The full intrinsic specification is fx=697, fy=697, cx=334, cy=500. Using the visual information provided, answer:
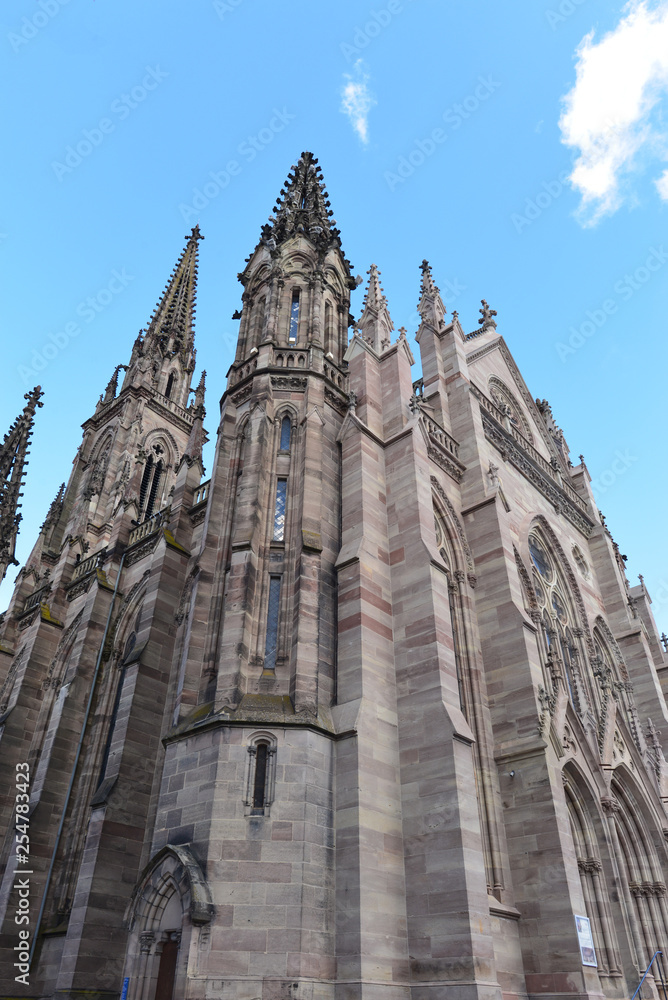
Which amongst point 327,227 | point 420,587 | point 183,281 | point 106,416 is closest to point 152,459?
point 106,416

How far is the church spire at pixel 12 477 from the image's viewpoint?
2231cm

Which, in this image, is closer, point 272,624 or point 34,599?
point 272,624

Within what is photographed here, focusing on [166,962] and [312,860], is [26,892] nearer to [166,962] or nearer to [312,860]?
[166,962]

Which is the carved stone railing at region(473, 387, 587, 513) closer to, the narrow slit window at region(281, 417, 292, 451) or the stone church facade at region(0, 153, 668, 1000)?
the stone church facade at region(0, 153, 668, 1000)

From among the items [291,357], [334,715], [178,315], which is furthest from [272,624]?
[178,315]

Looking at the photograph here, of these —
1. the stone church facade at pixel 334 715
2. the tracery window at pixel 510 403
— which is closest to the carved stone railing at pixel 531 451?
the stone church facade at pixel 334 715

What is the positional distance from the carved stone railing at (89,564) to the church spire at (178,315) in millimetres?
23917

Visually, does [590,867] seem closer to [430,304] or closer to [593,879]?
[593,879]

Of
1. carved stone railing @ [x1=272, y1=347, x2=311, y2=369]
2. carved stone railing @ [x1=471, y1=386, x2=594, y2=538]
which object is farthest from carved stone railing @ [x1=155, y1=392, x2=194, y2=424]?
carved stone railing @ [x1=272, y1=347, x2=311, y2=369]

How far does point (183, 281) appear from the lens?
183 feet

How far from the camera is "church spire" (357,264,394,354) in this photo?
66.8 ft

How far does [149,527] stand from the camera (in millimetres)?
23812

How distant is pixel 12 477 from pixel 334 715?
15659 millimetres

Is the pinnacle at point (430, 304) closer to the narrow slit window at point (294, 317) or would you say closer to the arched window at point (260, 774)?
the narrow slit window at point (294, 317)
